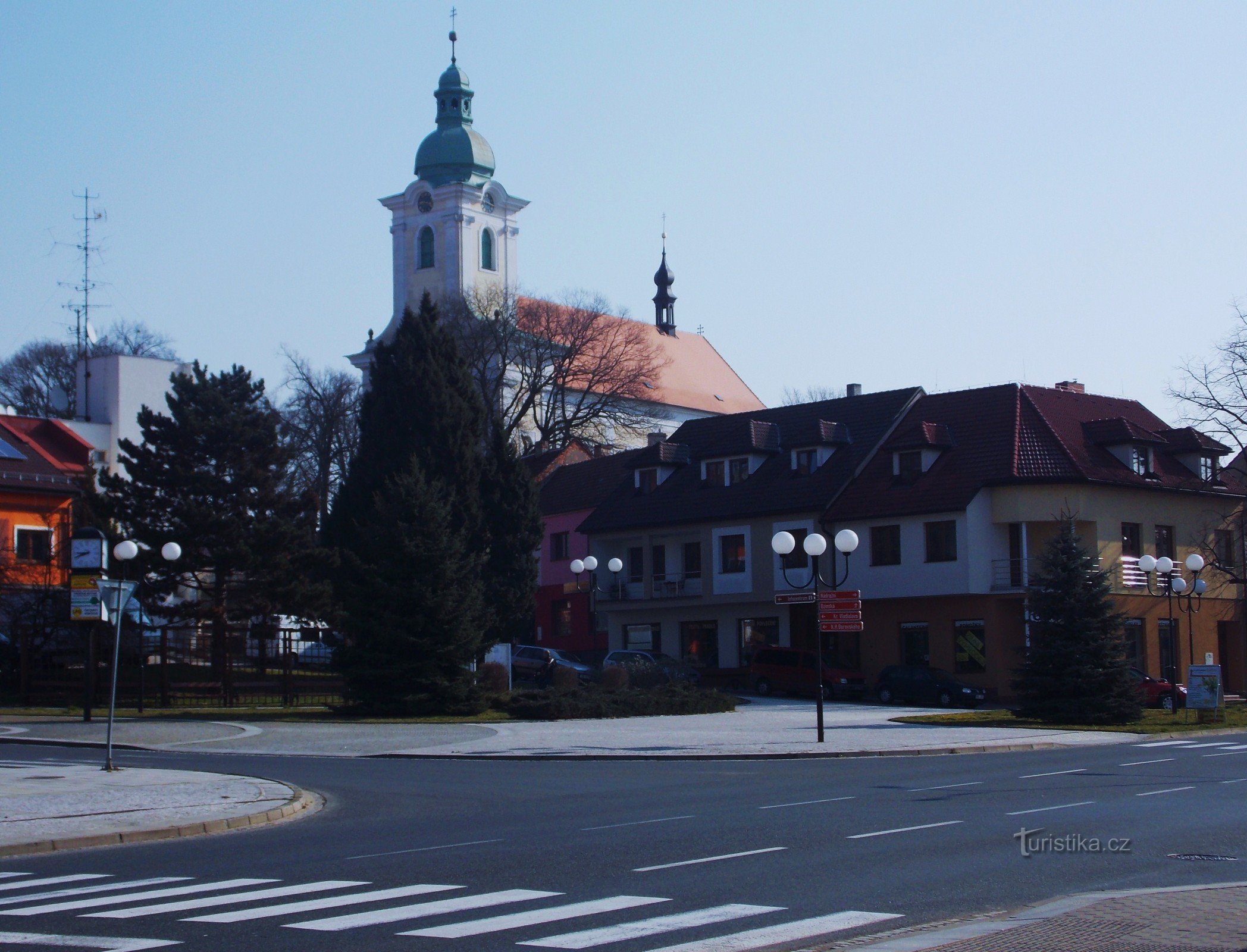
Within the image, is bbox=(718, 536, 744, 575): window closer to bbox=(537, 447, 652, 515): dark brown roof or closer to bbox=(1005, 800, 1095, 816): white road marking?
bbox=(537, 447, 652, 515): dark brown roof

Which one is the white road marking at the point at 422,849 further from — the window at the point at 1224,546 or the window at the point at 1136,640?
the window at the point at 1224,546

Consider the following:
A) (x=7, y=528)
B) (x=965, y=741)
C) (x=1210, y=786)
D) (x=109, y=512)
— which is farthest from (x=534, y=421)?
(x=1210, y=786)

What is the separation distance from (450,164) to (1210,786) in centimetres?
8360

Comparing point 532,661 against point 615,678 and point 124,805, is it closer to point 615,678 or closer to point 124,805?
point 615,678

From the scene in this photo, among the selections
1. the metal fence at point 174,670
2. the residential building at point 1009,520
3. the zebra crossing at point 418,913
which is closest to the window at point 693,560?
the residential building at point 1009,520

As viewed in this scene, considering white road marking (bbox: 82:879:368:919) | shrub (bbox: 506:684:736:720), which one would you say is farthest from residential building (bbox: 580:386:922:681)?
white road marking (bbox: 82:879:368:919)

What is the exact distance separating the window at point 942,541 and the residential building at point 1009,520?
5cm

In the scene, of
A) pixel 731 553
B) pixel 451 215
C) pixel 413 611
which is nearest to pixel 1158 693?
pixel 731 553

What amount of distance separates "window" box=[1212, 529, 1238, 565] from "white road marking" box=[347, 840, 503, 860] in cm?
4495

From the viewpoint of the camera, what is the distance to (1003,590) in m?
49.2

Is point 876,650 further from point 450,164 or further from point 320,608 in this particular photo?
point 450,164

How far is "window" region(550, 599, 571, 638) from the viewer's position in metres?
66.9

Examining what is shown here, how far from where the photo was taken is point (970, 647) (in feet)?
164

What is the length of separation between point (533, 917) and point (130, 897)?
3.28 metres
